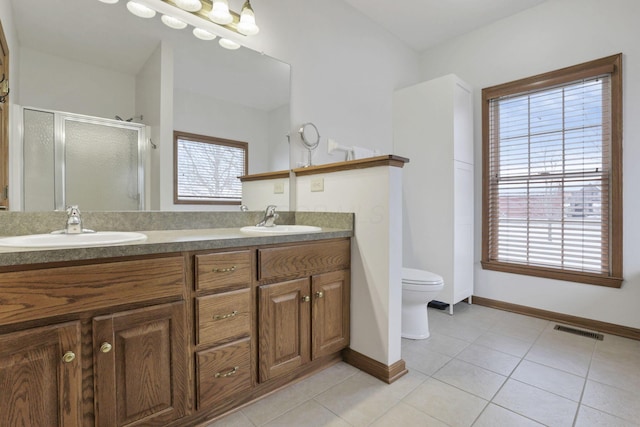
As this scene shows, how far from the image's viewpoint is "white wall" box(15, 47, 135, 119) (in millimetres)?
1368

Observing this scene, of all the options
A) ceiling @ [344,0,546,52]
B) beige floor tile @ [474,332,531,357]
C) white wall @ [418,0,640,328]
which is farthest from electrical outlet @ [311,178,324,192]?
white wall @ [418,0,640,328]

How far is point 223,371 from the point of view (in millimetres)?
1360

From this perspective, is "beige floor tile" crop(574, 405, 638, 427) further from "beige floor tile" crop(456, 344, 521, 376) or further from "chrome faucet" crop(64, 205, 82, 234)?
"chrome faucet" crop(64, 205, 82, 234)

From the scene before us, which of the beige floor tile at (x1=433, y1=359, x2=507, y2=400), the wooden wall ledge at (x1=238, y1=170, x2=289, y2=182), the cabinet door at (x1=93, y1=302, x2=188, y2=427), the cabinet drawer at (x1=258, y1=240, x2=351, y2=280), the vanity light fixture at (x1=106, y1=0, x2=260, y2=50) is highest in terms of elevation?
the vanity light fixture at (x1=106, y1=0, x2=260, y2=50)

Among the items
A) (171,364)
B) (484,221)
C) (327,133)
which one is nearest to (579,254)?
(484,221)

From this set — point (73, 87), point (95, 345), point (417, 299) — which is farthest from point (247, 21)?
point (417, 299)

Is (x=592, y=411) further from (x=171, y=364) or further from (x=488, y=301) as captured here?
(x=171, y=364)

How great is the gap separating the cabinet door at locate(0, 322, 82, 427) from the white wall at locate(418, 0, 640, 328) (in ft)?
10.3

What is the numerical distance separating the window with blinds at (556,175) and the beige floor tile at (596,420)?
4.49 feet

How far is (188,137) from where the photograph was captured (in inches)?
71.1

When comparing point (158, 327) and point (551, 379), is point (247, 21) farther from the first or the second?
point (551, 379)

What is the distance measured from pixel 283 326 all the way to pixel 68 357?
85 centimetres

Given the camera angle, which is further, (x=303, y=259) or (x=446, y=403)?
(x=303, y=259)

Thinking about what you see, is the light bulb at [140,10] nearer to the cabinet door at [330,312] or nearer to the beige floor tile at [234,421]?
the cabinet door at [330,312]
